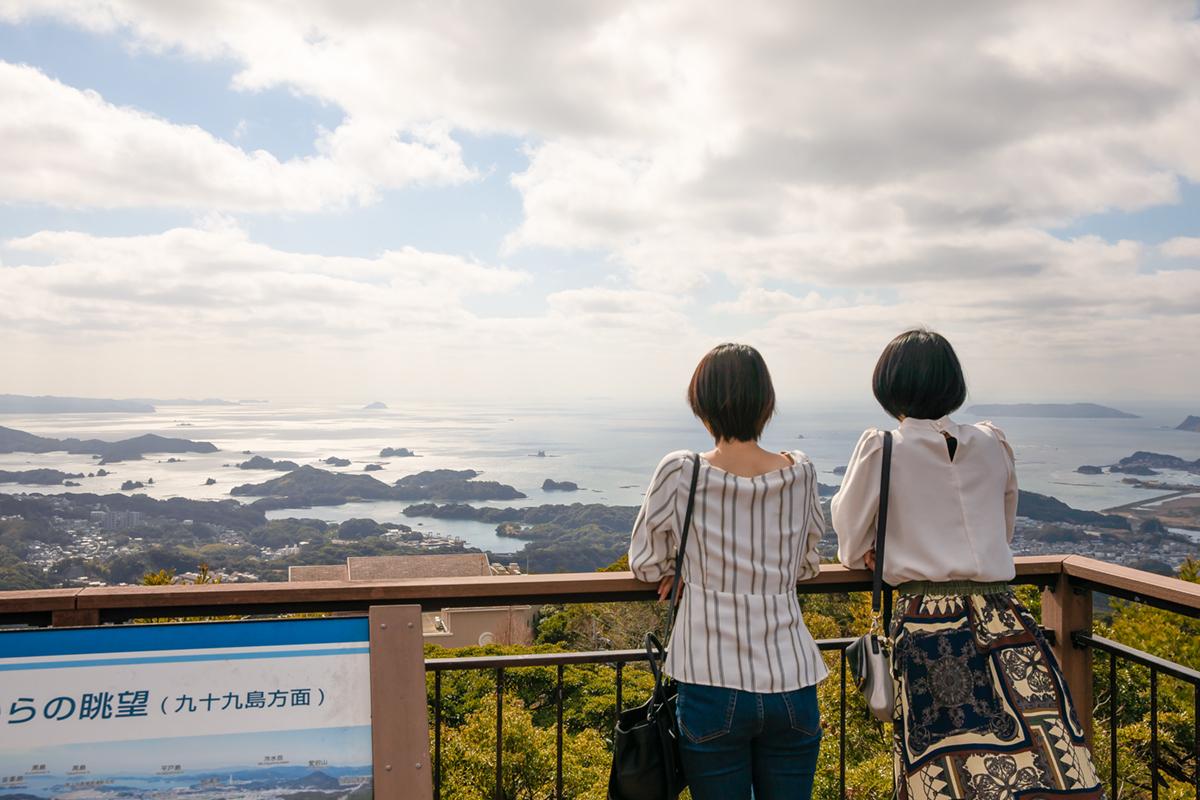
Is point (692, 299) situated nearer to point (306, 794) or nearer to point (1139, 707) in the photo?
point (1139, 707)

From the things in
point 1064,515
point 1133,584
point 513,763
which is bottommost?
point 1064,515

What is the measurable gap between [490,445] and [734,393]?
106m

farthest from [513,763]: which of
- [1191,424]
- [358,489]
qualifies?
[1191,424]

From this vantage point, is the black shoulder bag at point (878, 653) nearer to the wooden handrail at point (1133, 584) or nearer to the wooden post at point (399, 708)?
the wooden handrail at point (1133, 584)

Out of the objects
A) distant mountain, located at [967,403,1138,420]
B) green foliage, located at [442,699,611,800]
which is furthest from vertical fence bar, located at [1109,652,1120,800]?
distant mountain, located at [967,403,1138,420]

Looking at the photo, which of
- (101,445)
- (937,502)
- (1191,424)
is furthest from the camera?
(1191,424)

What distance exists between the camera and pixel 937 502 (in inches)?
68.1

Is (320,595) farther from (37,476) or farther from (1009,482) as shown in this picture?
(37,476)

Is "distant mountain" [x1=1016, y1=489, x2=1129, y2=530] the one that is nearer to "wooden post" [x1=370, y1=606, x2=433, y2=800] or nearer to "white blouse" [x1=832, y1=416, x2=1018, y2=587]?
"white blouse" [x1=832, y1=416, x2=1018, y2=587]

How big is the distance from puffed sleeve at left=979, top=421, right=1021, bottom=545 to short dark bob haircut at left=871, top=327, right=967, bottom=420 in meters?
0.12

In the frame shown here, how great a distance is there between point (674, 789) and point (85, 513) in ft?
145

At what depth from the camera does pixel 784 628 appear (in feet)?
5.28

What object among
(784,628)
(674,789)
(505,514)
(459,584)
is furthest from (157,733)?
(505,514)

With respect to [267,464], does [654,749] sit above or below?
above
